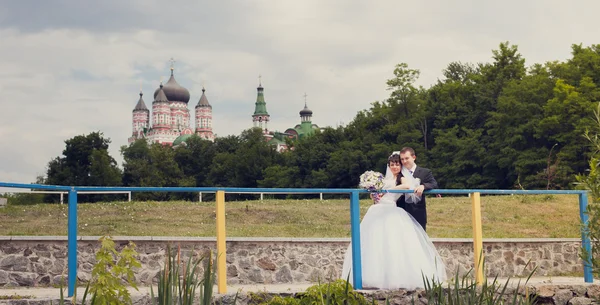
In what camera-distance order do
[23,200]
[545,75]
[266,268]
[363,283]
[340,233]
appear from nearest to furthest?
[363,283]
[266,268]
[340,233]
[545,75]
[23,200]

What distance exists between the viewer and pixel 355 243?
862 centimetres

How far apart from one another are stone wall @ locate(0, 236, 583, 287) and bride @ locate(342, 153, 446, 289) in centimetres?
365

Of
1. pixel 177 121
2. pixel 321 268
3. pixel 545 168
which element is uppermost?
pixel 177 121

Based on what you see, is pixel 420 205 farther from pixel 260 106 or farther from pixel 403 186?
pixel 260 106

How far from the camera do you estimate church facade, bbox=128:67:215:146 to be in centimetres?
18162

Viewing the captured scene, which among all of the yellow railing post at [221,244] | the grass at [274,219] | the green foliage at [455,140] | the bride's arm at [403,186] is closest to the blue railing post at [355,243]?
the bride's arm at [403,186]

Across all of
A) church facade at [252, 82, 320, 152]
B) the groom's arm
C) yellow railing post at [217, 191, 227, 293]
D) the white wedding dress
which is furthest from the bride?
church facade at [252, 82, 320, 152]

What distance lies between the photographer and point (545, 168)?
45062 millimetres

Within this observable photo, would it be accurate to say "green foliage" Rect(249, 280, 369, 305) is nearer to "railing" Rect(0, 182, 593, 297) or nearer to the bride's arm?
"railing" Rect(0, 182, 593, 297)

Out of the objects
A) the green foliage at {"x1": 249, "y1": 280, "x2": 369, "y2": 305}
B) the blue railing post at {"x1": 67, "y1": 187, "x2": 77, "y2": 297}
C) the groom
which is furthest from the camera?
the groom

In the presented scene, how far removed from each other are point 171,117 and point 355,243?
178 m

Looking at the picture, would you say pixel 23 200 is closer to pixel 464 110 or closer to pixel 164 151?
pixel 464 110

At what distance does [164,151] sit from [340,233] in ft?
278

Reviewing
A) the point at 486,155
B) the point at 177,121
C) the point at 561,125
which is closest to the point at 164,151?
the point at 486,155
